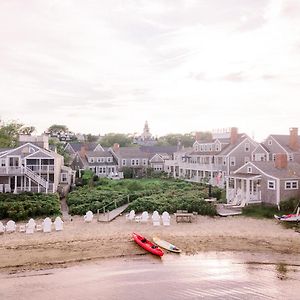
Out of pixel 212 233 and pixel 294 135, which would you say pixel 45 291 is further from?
pixel 294 135

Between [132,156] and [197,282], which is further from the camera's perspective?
[132,156]

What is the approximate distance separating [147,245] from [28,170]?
2308 centimetres

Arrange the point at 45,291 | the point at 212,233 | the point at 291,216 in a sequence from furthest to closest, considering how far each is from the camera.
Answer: the point at 291,216 < the point at 212,233 < the point at 45,291

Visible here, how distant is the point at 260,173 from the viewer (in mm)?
33625

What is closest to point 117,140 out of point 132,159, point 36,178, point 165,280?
point 132,159

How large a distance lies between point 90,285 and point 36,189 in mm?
24839

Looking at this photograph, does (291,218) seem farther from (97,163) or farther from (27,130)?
(27,130)

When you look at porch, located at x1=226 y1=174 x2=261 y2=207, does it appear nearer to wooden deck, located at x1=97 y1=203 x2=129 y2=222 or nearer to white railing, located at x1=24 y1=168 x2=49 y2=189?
wooden deck, located at x1=97 y1=203 x2=129 y2=222

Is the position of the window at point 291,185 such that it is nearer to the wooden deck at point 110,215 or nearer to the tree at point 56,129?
the wooden deck at point 110,215

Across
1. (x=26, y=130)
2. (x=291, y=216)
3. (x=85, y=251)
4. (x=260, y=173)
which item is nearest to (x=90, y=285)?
(x=85, y=251)

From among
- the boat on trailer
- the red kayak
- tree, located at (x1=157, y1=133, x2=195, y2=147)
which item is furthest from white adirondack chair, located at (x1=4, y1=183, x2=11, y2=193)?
tree, located at (x1=157, y1=133, x2=195, y2=147)

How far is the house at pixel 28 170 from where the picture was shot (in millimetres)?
41062

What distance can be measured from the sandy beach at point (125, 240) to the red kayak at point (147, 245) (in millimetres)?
357

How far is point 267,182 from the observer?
32906mm
